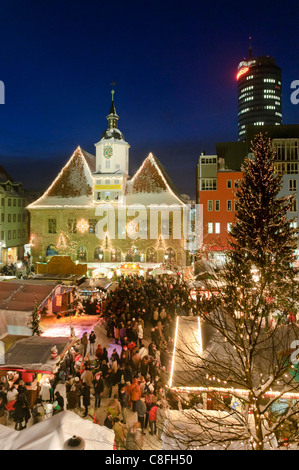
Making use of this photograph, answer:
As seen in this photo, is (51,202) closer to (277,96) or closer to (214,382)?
(214,382)

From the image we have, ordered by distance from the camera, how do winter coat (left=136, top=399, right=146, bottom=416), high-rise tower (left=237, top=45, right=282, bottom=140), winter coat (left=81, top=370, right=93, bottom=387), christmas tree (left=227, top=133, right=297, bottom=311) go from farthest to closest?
high-rise tower (left=237, top=45, right=282, bottom=140)
christmas tree (left=227, top=133, right=297, bottom=311)
winter coat (left=81, top=370, right=93, bottom=387)
winter coat (left=136, top=399, right=146, bottom=416)

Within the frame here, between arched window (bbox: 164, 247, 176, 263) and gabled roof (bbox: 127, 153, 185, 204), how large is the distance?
528 centimetres

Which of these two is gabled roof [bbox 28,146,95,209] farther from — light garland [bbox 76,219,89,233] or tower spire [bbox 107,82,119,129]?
tower spire [bbox 107,82,119,129]

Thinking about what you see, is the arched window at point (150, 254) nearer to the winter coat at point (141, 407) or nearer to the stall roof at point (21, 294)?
the stall roof at point (21, 294)

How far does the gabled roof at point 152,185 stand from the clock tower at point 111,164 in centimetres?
139

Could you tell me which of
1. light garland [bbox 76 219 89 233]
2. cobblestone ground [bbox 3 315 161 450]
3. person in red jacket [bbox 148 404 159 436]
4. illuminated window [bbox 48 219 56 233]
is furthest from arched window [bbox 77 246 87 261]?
person in red jacket [bbox 148 404 159 436]

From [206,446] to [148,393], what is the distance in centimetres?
337

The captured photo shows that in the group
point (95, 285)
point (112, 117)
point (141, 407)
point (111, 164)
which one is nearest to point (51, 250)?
point (111, 164)

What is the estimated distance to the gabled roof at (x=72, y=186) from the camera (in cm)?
3809

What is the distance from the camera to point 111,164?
1511 inches

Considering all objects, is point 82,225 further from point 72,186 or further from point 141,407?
point 141,407

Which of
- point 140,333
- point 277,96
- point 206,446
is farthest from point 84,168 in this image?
point 277,96

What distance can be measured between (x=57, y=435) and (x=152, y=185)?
110 ft

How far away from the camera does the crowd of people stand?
8727 mm
